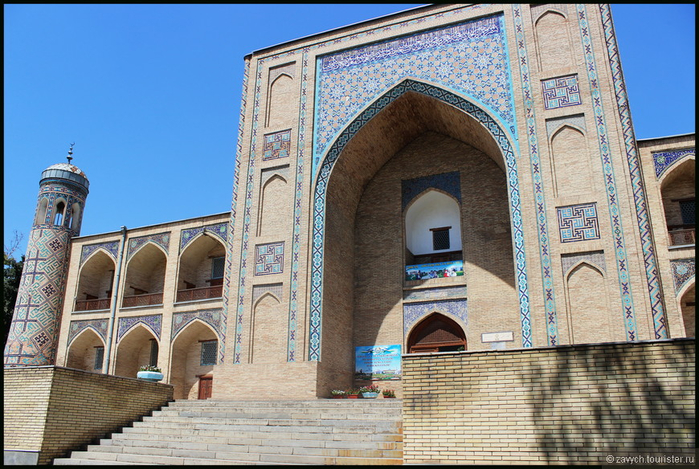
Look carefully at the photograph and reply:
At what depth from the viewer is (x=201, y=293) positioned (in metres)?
13.5

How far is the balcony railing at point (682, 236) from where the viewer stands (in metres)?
10.0

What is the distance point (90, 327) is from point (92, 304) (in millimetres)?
630

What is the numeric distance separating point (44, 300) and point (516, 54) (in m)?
12.1

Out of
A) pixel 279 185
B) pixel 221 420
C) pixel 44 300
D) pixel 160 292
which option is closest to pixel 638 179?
pixel 279 185

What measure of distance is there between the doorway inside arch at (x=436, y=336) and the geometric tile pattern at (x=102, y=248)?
7875 mm

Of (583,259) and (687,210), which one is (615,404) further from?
(687,210)

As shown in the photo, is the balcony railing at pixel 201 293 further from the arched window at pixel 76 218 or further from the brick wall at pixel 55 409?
the brick wall at pixel 55 409

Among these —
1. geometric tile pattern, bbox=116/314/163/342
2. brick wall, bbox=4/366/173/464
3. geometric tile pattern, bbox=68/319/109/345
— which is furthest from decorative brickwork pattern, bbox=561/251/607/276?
geometric tile pattern, bbox=68/319/109/345

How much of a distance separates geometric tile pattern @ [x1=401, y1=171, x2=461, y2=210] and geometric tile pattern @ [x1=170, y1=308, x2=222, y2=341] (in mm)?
4680

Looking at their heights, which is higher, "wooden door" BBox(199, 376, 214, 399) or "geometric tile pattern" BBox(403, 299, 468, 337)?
"geometric tile pattern" BBox(403, 299, 468, 337)

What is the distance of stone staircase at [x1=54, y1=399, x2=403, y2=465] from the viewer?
20.7 ft

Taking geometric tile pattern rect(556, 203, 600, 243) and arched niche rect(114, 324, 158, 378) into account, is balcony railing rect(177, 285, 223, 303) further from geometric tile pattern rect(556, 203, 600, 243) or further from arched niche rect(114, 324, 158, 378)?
geometric tile pattern rect(556, 203, 600, 243)

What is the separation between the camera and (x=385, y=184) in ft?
41.0

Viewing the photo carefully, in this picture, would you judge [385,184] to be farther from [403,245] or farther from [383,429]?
[383,429]
